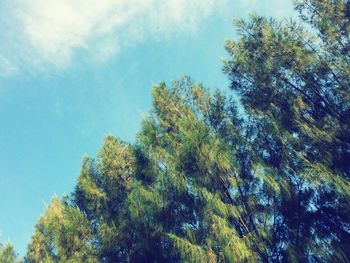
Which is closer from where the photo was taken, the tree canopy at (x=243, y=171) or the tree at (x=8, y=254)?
the tree canopy at (x=243, y=171)

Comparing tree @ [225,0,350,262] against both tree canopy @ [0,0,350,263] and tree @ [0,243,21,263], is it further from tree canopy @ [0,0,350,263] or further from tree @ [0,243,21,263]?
tree @ [0,243,21,263]

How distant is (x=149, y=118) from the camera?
11.3 m

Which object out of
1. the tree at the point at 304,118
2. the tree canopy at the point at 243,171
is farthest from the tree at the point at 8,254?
the tree at the point at 304,118

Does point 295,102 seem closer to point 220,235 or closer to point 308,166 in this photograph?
point 308,166

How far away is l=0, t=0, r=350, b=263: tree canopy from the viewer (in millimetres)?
7914

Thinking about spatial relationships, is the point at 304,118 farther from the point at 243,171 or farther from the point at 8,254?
the point at 8,254

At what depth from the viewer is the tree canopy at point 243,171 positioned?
791 cm

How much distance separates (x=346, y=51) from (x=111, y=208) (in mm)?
8944

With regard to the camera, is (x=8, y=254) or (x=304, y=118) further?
(x=8, y=254)

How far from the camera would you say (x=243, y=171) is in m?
9.30

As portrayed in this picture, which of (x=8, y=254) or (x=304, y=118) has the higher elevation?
(x=8, y=254)

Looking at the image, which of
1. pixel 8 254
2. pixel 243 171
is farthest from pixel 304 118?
pixel 8 254

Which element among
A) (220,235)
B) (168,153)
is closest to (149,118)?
(168,153)

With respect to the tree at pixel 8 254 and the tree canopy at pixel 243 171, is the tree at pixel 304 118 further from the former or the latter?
the tree at pixel 8 254
